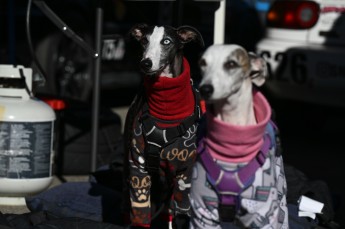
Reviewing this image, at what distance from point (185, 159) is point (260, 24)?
16.3ft

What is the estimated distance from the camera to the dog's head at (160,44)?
418 cm

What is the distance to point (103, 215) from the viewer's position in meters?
4.86

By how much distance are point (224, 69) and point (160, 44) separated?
860mm

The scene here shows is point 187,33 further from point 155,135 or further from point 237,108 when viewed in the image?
point 237,108

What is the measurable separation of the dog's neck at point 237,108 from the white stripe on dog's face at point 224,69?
0.14 ft

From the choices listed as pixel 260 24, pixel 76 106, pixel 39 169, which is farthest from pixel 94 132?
pixel 260 24

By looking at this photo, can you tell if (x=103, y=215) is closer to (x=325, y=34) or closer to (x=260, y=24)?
(x=325, y=34)

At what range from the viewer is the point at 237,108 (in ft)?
11.6

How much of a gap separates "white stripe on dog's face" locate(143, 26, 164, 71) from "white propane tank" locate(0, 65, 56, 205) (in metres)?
1.15

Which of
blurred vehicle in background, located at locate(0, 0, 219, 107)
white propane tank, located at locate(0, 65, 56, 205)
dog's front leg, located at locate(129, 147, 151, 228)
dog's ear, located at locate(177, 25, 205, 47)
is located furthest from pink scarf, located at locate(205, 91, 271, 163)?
blurred vehicle in background, located at locate(0, 0, 219, 107)

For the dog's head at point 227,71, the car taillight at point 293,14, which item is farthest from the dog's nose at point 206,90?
the car taillight at point 293,14

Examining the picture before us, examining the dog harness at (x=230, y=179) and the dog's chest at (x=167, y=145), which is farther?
the dog's chest at (x=167, y=145)

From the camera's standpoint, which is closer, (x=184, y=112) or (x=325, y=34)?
(x=184, y=112)

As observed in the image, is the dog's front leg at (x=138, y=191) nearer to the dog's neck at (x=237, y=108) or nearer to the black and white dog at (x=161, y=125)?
the black and white dog at (x=161, y=125)
